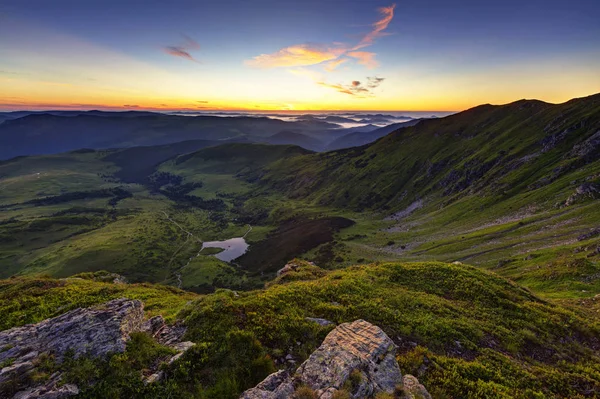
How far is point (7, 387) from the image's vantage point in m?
13.1

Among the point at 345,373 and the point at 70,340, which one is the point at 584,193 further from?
the point at 70,340

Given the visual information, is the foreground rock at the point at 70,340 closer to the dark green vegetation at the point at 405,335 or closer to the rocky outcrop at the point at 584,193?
the dark green vegetation at the point at 405,335

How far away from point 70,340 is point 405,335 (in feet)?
73.9

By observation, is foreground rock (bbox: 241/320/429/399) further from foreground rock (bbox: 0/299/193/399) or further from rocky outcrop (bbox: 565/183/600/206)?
rocky outcrop (bbox: 565/183/600/206)

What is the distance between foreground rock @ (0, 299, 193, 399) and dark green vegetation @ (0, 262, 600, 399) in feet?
3.31

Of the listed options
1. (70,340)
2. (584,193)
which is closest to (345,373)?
(70,340)

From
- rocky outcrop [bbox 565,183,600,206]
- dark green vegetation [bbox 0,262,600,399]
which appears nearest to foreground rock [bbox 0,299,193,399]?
dark green vegetation [bbox 0,262,600,399]

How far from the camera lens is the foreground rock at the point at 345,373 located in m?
13.7

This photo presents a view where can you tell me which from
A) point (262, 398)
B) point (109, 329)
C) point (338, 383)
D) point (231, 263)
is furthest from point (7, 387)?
point (231, 263)

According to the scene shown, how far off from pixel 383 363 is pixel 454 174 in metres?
197

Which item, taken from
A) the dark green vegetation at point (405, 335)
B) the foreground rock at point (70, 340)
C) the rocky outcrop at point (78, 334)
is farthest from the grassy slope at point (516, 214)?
the rocky outcrop at point (78, 334)

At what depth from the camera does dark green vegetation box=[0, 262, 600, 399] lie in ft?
50.8

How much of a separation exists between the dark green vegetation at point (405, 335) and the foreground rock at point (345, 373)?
68.0 inches

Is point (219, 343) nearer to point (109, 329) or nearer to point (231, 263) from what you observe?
point (109, 329)
